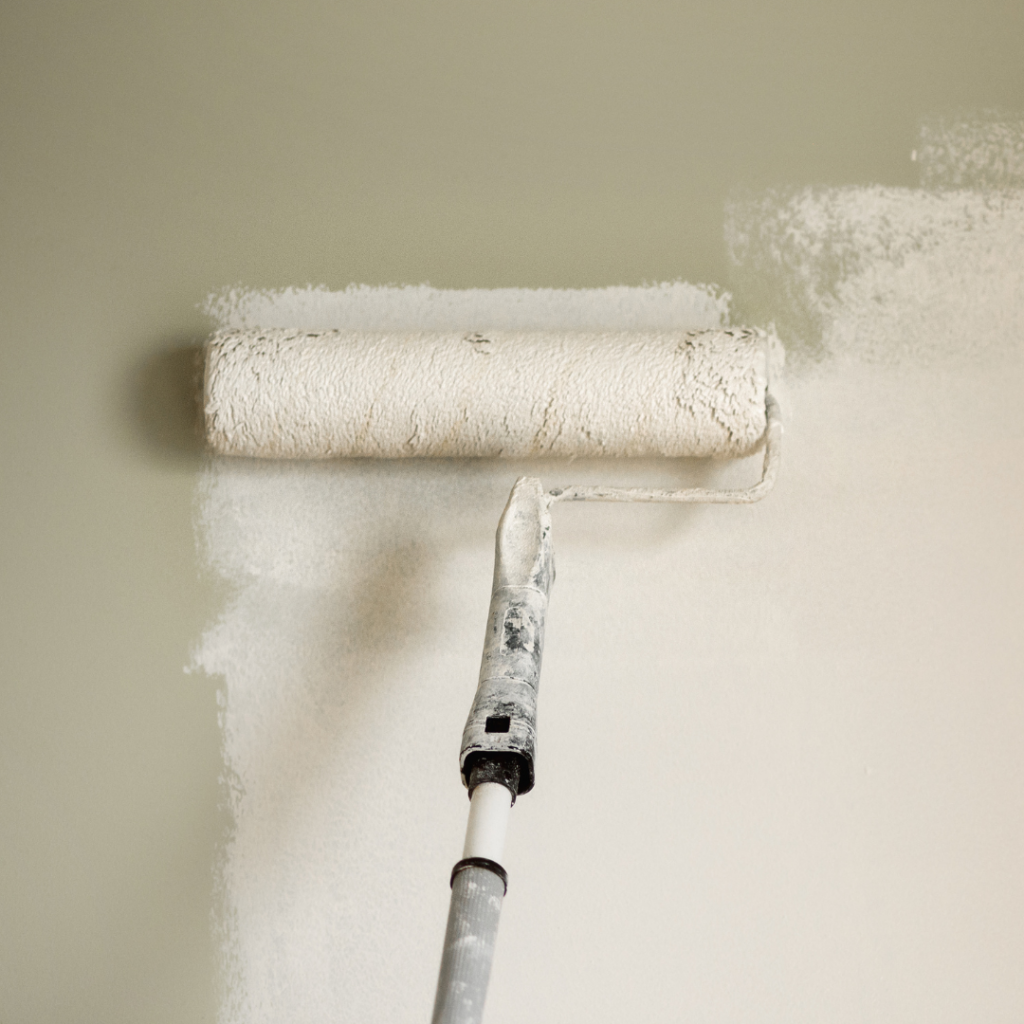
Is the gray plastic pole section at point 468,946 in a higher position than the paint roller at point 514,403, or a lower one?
lower

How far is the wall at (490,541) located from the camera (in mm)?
948

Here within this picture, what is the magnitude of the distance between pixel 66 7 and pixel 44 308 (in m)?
0.34

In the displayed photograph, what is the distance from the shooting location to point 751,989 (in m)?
0.96

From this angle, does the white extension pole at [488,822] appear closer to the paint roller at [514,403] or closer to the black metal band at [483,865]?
the black metal band at [483,865]

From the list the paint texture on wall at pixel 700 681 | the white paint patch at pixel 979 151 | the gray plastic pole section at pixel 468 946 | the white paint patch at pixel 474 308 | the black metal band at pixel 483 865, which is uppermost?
the white paint patch at pixel 979 151

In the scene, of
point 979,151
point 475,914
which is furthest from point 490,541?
point 979,151

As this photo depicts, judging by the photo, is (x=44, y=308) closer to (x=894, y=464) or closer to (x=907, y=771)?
(x=894, y=464)

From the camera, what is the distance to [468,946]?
0.66 meters

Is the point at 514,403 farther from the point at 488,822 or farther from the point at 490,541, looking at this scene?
the point at 488,822

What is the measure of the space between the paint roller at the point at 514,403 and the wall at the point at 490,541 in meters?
0.08

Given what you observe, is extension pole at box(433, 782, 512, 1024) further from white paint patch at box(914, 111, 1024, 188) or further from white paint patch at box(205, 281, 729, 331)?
white paint patch at box(914, 111, 1024, 188)

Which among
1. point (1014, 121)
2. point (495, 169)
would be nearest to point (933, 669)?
point (1014, 121)

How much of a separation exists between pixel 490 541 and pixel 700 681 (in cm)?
27

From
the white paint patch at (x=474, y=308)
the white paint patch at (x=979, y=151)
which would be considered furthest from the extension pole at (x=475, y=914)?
the white paint patch at (x=979, y=151)
